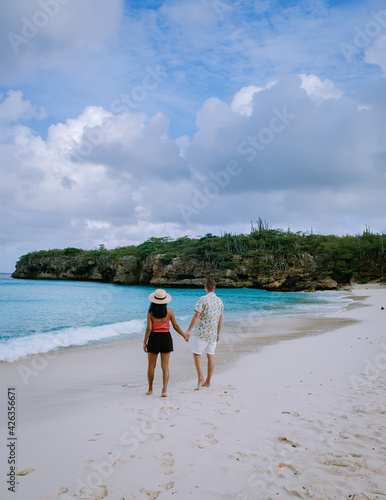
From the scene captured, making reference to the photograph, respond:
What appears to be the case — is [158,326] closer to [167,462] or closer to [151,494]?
[167,462]

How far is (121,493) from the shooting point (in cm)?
283

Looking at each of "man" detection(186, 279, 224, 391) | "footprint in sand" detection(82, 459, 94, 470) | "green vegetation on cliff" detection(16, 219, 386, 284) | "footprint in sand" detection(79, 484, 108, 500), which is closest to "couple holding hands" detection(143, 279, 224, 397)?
"man" detection(186, 279, 224, 391)

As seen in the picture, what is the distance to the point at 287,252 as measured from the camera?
67875 millimetres

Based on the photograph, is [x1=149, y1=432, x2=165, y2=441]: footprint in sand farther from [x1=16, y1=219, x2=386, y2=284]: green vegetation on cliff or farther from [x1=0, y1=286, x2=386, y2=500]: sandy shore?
[x1=16, y1=219, x2=386, y2=284]: green vegetation on cliff

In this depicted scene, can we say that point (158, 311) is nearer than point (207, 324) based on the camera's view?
Yes

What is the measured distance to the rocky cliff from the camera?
6284 centimetres

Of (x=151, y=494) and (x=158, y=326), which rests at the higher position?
(x=158, y=326)

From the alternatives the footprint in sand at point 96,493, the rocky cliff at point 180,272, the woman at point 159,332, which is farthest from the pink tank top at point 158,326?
A: the rocky cliff at point 180,272

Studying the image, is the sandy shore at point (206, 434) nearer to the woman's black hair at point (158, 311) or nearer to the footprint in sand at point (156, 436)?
the footprint in sand at point (156, 436)

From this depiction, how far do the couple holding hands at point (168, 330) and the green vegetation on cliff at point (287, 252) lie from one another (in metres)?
60.2

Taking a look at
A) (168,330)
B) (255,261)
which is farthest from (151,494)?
(255,261)

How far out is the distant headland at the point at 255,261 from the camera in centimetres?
6316

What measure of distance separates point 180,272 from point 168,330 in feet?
219

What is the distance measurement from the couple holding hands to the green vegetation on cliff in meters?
60.2
